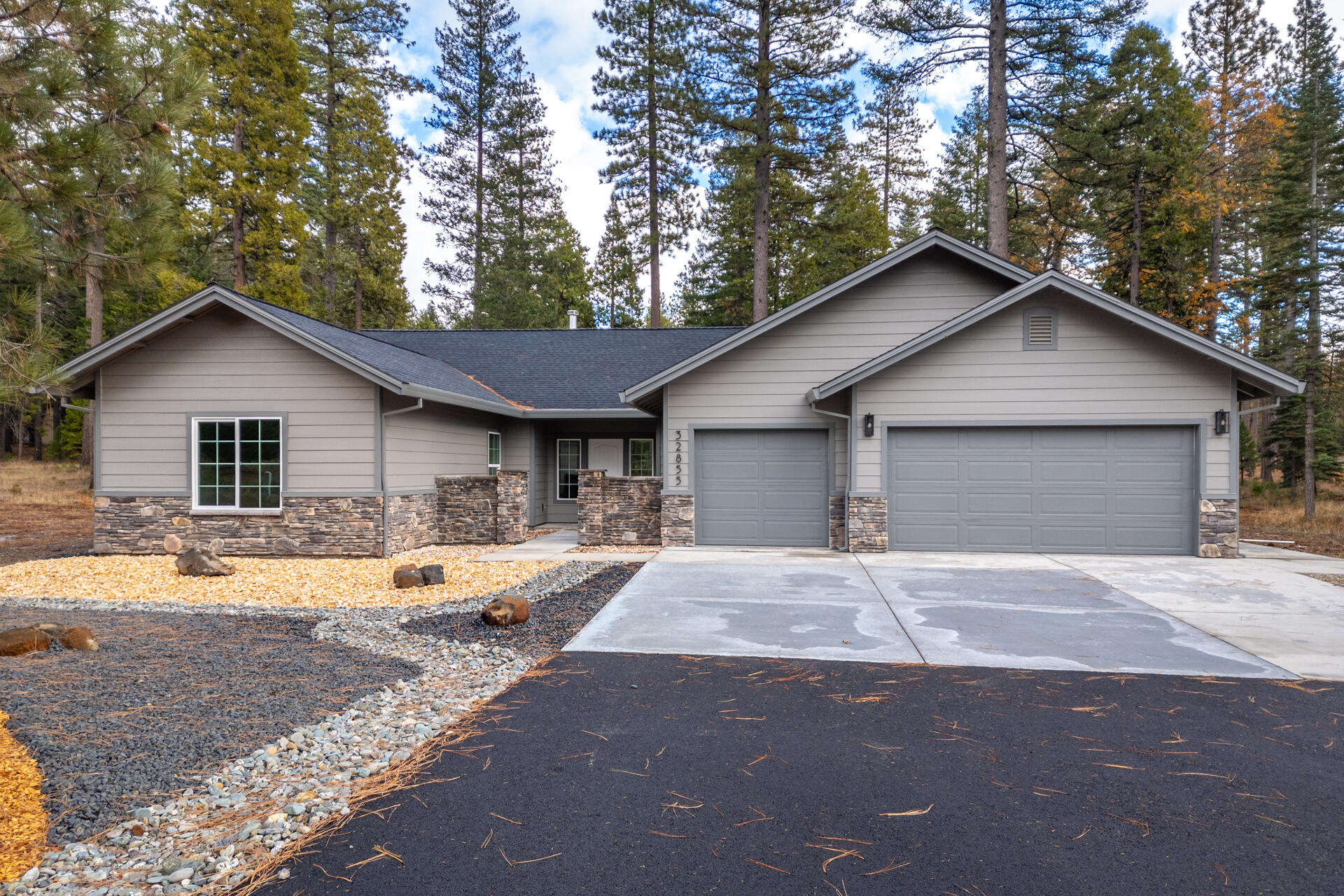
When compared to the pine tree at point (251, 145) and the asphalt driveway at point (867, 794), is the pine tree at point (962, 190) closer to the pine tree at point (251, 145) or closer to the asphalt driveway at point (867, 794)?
the pine tree at point (251, 145)

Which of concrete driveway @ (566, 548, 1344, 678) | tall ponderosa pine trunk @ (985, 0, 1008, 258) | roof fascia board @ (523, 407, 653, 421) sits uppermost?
tall ponderosa pine trunk @ (985, 0, 1008, 258)

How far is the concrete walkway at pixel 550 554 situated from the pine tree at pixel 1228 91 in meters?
18.5

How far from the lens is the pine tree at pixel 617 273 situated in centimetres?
2300

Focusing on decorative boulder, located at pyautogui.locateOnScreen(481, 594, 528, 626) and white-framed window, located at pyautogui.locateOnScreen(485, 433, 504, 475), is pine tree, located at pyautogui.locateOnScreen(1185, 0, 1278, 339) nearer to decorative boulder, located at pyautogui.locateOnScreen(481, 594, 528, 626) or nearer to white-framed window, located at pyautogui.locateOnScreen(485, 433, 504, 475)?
white-framed window, located at pyautogui.locateOnScreen(485, 433, 504, 475)

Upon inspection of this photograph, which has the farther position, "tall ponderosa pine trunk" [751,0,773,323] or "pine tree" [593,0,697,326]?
"pine tree" [593,0,697,326]

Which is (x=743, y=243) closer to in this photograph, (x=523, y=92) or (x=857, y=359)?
(x=523, y=92)

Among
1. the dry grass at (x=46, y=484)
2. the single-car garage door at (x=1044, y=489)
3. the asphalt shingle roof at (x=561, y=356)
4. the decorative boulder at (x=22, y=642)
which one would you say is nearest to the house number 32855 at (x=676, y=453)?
the asphalt shingle roof at (x=561, y=356)

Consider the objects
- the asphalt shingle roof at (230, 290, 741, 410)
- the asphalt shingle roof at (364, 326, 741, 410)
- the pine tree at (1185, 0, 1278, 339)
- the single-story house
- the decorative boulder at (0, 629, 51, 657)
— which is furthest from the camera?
the pine tree at (1185, 0, 1278, 339)

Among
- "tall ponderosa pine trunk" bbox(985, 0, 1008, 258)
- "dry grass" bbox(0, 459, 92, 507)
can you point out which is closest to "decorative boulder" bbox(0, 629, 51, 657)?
"tall ponderosa pine trunk" bbox(985, 0, 1008, 258)

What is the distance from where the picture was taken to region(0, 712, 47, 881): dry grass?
8.07ft

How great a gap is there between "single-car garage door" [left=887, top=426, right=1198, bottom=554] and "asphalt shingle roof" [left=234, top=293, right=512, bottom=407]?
7410 mm

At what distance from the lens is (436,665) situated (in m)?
4.98

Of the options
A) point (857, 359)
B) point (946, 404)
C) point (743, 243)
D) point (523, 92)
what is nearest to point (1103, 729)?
point (946, 404)

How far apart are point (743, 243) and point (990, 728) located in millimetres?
23079
